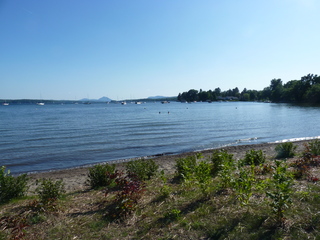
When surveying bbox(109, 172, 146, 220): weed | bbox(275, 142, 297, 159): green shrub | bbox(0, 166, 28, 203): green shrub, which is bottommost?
bbox(275, 142, 297, 159): green shrub

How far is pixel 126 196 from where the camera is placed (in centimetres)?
527

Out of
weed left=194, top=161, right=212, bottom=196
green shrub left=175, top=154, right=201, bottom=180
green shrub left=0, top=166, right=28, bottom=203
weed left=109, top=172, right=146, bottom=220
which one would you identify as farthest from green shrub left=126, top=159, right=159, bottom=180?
green shrub left=0, top=166, right=28, bottom=203

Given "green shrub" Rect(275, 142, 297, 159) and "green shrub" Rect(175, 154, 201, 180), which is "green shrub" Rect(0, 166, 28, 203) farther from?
"green shrub" Rect(275, 142, 297, 159)

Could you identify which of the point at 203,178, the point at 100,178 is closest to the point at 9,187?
the point at 100,178

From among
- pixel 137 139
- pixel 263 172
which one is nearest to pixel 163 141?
pixel 137 139

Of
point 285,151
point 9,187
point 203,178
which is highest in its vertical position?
point 203,178

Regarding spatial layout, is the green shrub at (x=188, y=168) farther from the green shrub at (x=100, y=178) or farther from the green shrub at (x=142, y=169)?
the green shrub at (x=100, y=178)

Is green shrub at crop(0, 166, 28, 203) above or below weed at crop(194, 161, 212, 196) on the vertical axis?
below

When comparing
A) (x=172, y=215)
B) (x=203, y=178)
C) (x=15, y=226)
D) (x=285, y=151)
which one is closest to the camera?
(x=15, y=226)

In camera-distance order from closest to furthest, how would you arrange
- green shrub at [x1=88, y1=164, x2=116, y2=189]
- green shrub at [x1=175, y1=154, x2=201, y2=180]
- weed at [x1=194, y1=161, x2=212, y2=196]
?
1. weed at [x1=194, y1=161, x2=212, y2=196]
2. green shrub at [x1=175, y1=154, x2=201, y2=180]
3. green shrub at [x1=88, y1=164, x2=116, y2=189]

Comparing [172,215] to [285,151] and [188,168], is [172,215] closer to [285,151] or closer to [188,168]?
[188,168]

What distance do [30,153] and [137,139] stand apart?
10288 mm

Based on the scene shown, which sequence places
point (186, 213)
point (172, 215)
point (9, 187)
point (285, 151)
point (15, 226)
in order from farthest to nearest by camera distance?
point (285, 151)
point (9, 187)
point (186, 213)
point (172, 215)
point (15, 226)

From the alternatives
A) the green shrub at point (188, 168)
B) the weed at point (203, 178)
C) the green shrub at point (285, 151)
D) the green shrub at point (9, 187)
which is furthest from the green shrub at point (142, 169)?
the green shrub at point (285, 151)
